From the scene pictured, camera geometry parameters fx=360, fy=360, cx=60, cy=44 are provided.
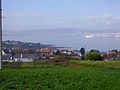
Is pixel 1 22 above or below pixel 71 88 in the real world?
above

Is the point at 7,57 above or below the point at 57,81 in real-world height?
above

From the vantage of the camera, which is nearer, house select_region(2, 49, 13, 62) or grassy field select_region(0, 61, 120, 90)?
grassy field select_region(0, 61, 120, 90)

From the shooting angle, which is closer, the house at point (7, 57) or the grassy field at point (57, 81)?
the grassy field at point (57, 81)

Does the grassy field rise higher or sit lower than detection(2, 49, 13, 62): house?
lower

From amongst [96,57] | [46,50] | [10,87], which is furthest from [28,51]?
[10,87]

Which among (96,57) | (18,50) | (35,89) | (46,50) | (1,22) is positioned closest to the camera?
(35,89)

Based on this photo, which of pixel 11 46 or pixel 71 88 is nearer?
pixel 71 88

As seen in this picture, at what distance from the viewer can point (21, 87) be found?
1656cm

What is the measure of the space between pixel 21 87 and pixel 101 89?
12.0 ft

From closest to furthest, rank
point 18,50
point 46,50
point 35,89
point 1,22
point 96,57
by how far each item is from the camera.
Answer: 1. point 35,89
2. point 1,22
3. point 96,57
4. point 18,50
5. point 46,50

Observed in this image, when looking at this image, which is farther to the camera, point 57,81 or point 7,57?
point 7,57

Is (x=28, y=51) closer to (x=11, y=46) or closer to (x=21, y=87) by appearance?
(x=11, y=46)

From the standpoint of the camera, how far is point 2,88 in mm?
16016

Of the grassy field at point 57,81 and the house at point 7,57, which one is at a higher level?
the house at point 7,57
